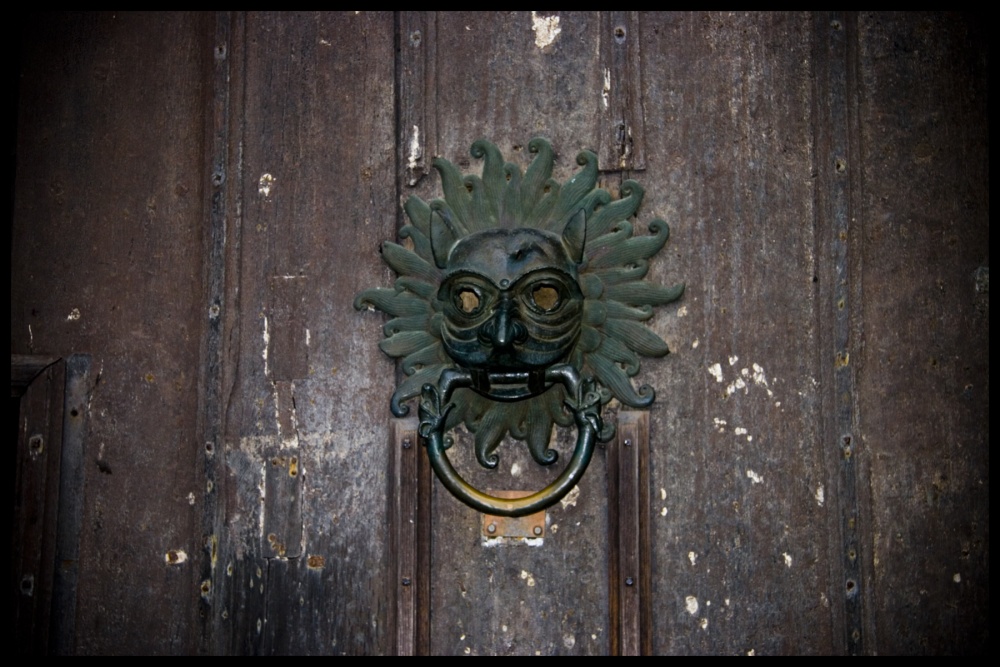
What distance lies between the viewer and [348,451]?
103cm

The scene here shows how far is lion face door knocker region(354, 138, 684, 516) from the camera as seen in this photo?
94cm

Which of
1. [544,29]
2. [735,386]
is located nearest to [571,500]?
[735,386]

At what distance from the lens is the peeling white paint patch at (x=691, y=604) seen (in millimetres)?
983

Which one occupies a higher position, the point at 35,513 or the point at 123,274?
the point at 123,274

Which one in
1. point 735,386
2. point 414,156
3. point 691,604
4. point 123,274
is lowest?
point 691,604

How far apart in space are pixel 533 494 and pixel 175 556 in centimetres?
40

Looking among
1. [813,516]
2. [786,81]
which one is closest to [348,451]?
[813,516]

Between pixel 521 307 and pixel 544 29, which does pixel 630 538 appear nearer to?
pixel 521 307

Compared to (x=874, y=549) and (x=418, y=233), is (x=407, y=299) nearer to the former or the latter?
(x=418, y=233)

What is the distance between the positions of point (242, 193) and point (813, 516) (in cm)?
68

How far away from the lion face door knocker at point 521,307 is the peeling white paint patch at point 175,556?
282 mm

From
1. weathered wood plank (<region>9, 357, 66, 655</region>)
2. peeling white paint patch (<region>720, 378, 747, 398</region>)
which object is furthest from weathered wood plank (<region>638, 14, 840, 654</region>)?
weathered wood plank (<region>9, 357, 66, 655</region>)

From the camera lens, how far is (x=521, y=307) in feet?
3.09

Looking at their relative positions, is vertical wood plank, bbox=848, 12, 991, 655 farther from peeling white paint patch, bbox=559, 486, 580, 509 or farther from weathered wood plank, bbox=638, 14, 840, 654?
peeling white paint patch, bbox=559, 486, 580, 509
